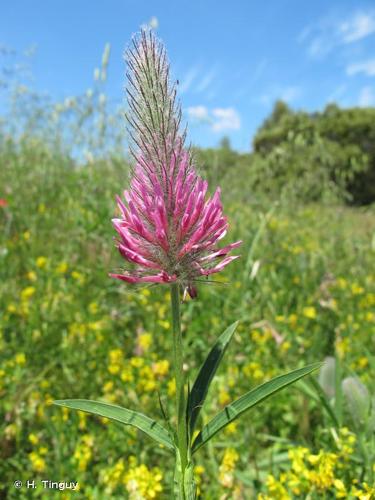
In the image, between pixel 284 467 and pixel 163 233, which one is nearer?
pixel 163 233

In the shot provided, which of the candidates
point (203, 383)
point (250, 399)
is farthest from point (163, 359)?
point (250, 399)

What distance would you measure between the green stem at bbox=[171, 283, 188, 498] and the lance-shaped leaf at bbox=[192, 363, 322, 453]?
5 cm

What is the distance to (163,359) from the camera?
2.71 meters

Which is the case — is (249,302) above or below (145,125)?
below

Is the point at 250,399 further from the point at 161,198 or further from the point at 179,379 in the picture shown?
the point at 161,198

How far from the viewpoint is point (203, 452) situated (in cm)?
212

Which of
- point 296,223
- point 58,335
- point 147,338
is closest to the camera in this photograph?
point 147,338

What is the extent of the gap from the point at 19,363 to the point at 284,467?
1.52m

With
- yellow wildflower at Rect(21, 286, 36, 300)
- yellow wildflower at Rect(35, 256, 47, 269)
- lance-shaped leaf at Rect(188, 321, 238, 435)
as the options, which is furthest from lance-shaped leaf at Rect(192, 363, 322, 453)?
yellow wildflower at Rect(35, 256, 47, 269)

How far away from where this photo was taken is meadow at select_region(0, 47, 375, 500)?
67.4 inches

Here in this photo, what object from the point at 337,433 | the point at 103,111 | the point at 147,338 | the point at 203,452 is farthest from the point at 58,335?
the point at 103,111

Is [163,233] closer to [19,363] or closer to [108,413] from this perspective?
[108,413]

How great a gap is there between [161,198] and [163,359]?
6.26ft

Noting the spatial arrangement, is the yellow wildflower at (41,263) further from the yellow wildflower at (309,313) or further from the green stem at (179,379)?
the green stem at (179,379)
